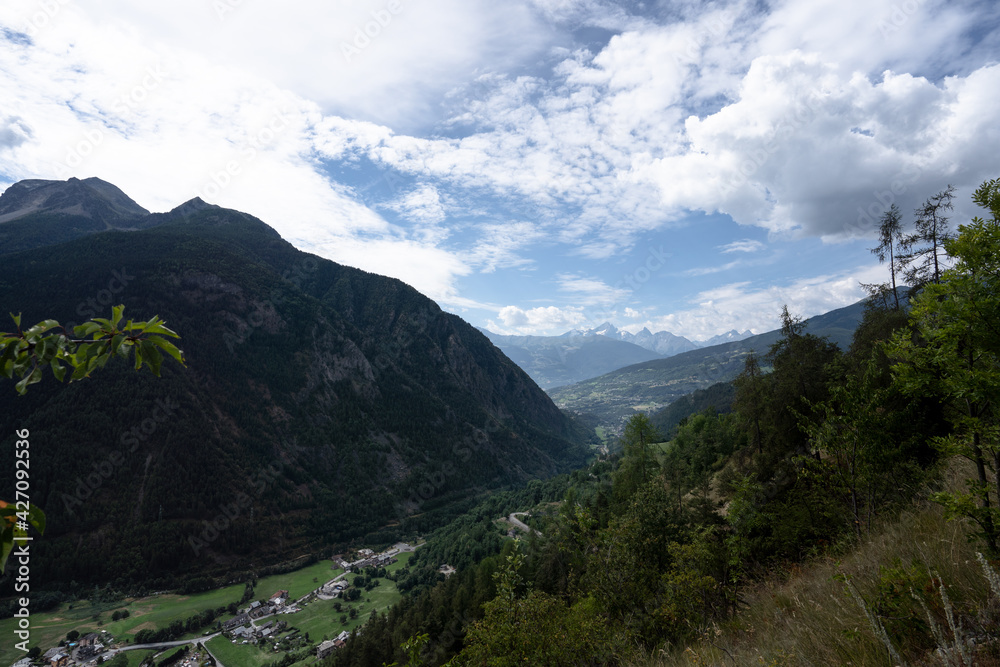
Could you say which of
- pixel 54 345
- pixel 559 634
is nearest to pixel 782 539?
pixel 559 634

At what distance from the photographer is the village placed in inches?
3041

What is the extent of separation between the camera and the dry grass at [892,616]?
20.9 feet

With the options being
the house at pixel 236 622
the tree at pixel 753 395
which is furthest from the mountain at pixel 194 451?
the tree at pixel 753 395

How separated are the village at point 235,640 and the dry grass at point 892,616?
297 ft

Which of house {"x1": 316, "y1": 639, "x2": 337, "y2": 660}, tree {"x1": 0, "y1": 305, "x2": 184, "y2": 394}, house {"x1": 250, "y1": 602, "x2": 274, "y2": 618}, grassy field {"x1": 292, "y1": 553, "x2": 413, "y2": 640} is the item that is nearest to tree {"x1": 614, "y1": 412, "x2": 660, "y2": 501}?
tree {"x1": 0, "y1": 305, "x2": 184, "y2": 394}

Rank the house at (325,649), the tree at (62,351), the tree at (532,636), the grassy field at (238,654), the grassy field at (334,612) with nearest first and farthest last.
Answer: the tree at (62,351), the tree at (532,636), the house at (325,649), the grassy field at (238,654), the grassy field at (334,612)

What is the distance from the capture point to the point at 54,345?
4.38 meters

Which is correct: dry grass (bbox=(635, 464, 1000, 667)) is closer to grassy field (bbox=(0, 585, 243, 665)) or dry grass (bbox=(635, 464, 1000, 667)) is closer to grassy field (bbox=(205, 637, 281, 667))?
grassy field (bbox=(205, 637, 281, 667))

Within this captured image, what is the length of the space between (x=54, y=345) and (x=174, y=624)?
12521 cm

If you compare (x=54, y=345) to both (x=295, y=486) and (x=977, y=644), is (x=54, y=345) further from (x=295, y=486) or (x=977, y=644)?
(x=295, y=486)

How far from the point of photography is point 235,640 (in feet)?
278

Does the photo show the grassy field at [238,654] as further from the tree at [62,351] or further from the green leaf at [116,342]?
the green leaf at [116,342]

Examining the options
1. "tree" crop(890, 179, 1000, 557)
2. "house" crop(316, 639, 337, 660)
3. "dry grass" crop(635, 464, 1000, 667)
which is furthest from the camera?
"house" crop(316, 639, 337, 660)

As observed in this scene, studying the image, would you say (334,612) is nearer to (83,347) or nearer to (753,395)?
(753,395)
